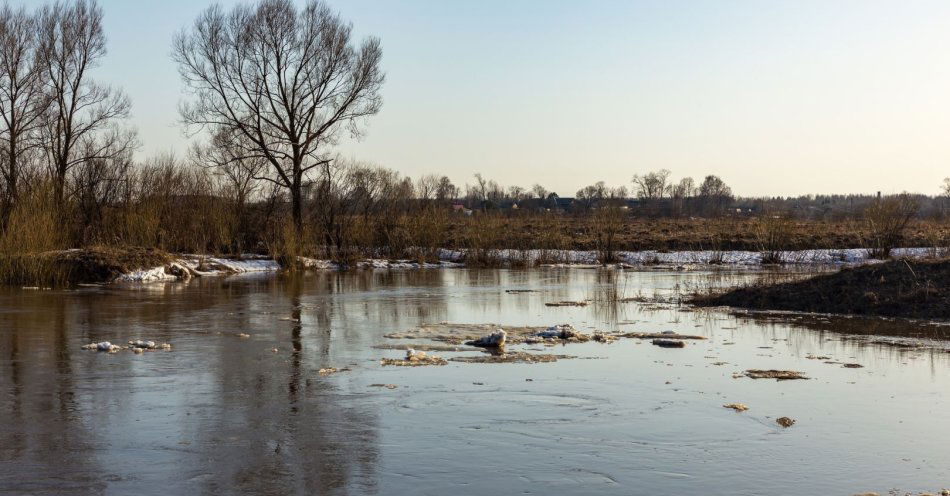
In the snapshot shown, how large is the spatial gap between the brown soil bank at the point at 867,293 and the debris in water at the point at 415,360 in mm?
8357

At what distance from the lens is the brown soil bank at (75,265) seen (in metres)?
22.2

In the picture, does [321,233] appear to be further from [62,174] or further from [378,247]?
[62,174]

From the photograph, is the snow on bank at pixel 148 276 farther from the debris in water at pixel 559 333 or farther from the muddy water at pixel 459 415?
the debris in water at pixel 559 333

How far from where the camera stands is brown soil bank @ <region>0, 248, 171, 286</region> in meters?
22.2

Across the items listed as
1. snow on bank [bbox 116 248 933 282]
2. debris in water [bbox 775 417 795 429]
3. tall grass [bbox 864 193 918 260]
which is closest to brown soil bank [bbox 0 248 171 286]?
snow on bank [bbox 116 248 933 282]

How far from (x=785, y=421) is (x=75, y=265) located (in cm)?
2061

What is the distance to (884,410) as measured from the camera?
791 cm

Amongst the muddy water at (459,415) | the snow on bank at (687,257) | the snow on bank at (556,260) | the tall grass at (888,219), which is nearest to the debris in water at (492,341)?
the muddy water at (459,415)

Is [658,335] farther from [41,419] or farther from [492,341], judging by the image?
[41,419]

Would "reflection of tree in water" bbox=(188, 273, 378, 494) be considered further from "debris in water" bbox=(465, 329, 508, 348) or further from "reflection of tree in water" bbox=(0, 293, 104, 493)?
"debris in water" bbox=(465, 329, 508, 348)

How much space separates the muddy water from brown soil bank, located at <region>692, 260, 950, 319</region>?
1.48 m

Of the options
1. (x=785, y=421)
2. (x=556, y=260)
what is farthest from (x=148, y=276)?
(x=785, y=421)

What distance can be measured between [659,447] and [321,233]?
103 ft

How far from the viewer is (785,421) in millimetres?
7426
